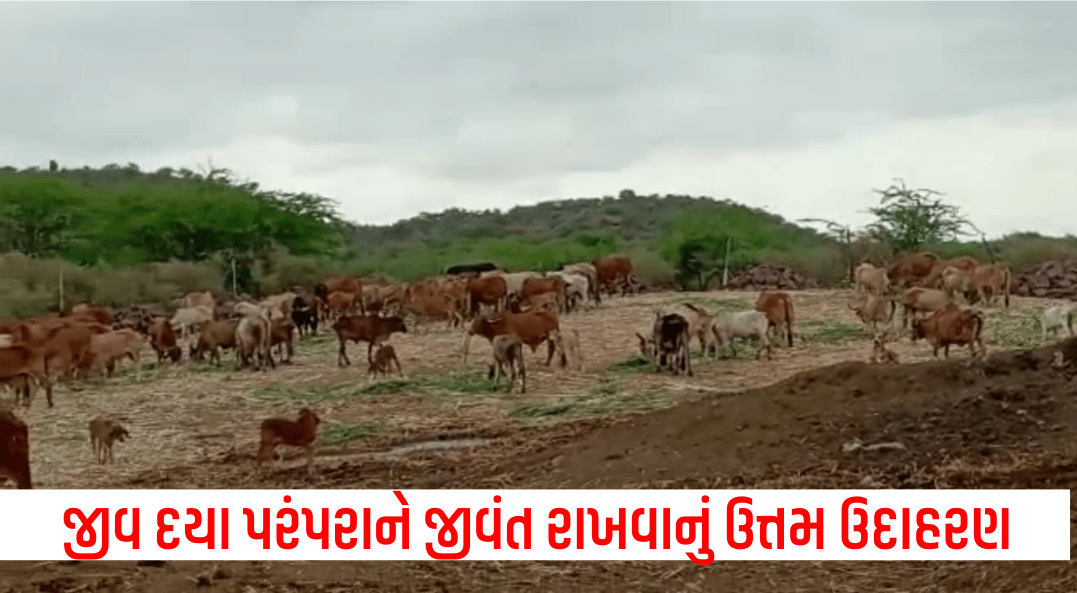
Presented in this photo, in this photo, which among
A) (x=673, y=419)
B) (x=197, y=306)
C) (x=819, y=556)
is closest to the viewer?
(x=819, y=556)

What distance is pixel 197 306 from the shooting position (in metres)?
26.1

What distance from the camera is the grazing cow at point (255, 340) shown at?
65.3 feet

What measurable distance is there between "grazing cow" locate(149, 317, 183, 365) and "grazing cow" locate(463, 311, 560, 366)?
5.44m

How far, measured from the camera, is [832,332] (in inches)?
828

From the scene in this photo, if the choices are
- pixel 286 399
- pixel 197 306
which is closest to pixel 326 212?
pixel 197 306

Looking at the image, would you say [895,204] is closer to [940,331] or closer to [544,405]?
[940,331]

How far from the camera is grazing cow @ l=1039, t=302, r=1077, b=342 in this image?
19016 mm

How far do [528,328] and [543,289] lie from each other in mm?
6403

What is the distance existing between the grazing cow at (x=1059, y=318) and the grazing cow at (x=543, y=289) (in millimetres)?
8658

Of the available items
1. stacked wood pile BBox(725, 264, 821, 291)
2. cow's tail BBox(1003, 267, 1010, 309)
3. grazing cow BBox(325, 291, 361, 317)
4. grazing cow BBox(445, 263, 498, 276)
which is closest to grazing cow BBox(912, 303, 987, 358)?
cow's tail BBox(1003, 267, 1010, 309)

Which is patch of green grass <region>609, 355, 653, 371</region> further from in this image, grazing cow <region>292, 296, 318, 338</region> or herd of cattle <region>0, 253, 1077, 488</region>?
grazing cow <region>292, 296, 318, 338</region>

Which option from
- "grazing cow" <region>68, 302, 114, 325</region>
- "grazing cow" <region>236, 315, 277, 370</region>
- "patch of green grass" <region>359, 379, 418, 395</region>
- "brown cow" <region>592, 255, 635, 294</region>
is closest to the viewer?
"patch of green grass" <region>359, 379, 418, 395</region>

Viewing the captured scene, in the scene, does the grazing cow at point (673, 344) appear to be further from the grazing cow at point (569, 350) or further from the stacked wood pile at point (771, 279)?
the stacked wood pile at point (771, 279)

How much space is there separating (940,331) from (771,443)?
722cm
